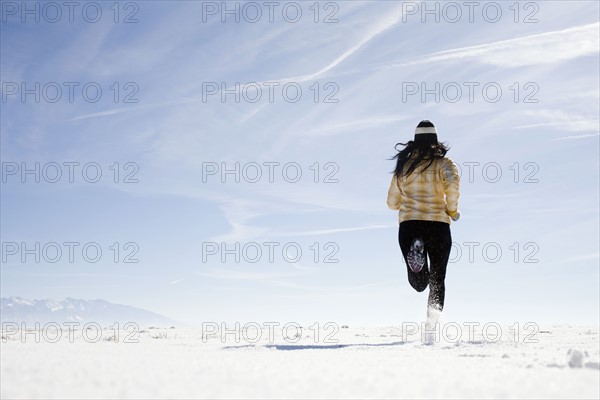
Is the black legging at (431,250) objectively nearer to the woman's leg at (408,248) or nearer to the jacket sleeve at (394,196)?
the woman's leg at (408,248)

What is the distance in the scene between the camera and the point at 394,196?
7.14 metres

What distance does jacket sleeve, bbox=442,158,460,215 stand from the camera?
6.84m

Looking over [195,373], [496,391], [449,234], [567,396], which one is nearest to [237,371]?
[195,373]

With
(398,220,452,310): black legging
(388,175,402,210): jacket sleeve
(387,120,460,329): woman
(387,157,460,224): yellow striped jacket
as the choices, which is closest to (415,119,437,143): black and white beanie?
(387,120,460,329): woman

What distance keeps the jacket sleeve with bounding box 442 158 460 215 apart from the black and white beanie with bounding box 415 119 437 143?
1.22 ft

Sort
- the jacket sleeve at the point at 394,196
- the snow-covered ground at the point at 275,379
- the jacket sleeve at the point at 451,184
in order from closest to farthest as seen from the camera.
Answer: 1. the snow-covered ground at the point at 275,379
2. the jacket sleeve at the point at 451,184
3. the jacket sleeve at the point at 394,196

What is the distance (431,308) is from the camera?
652cm

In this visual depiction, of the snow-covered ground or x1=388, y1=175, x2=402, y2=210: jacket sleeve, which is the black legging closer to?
x1=388, y1=175, x2=402, y2=210: jacket sleeve

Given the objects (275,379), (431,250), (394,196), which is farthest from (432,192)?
(275,379)

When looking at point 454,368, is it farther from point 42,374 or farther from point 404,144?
point 404,144

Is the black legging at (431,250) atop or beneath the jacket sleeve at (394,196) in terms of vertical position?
beneath

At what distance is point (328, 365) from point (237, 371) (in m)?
0.58

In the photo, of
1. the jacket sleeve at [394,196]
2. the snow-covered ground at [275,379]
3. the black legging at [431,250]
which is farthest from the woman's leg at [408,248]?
the snow-covered ground at [275,379]

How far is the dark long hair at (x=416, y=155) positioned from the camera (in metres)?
7.00
